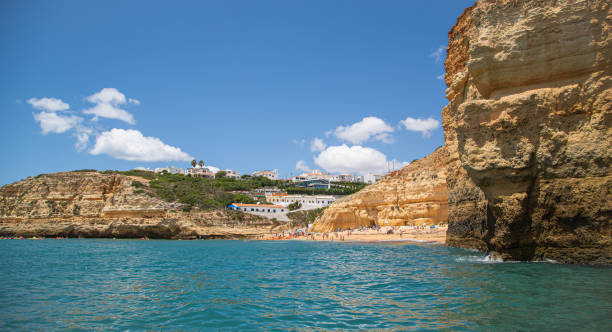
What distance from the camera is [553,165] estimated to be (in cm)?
1191

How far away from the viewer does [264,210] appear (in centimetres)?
6262

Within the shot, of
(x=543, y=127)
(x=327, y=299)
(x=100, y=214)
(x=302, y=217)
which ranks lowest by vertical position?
(x=327, y=299)

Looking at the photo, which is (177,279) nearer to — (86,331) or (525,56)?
(86,331)

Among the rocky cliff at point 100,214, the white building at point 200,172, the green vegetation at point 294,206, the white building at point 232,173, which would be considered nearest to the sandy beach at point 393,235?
the rocky cliff at point 100,214

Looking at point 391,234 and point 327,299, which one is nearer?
point 327,299

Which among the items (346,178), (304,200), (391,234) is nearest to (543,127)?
(391,234)

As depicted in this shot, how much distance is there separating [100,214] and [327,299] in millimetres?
52240

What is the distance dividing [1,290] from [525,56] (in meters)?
18.3

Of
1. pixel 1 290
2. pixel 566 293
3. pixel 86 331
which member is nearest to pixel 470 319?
pixel 566 293

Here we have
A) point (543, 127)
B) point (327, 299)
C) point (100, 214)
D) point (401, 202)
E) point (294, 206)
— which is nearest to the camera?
point (327, 299)

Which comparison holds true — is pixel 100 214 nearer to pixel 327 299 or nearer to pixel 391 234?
pixel 391 234

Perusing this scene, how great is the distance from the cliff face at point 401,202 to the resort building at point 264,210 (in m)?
14.3

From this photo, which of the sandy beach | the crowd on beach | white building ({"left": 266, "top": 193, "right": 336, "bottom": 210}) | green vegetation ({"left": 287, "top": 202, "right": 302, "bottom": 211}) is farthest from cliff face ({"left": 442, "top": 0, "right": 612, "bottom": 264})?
white building ({"left": 266, "top": 193, "right": 336, "bottom": 210})

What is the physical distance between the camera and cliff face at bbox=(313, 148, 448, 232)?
37.0 m
